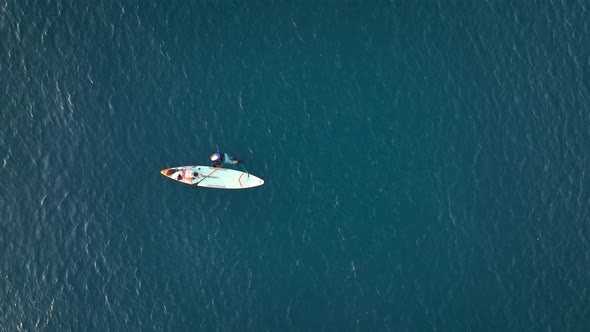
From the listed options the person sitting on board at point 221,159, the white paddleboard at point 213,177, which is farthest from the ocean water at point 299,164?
the person sitting on board at point 221,159

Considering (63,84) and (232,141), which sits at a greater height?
(63,84)

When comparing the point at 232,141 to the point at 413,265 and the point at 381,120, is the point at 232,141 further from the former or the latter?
the point at 413,265

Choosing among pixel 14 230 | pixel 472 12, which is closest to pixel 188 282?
pixel 14 230

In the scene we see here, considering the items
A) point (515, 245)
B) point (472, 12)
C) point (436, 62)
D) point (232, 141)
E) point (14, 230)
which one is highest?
point (472, 12)

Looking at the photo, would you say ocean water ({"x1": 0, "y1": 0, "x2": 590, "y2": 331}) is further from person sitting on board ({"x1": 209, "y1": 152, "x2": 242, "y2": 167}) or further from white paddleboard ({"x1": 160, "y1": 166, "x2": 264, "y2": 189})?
person sitting on board ({"x1": 209, "y1": 152, "x2": 242, "y2": 167})

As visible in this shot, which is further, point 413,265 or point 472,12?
point 472,12

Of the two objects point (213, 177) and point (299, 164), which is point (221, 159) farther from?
point (299, 164)

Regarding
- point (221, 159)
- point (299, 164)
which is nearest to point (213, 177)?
point (221, 159)
